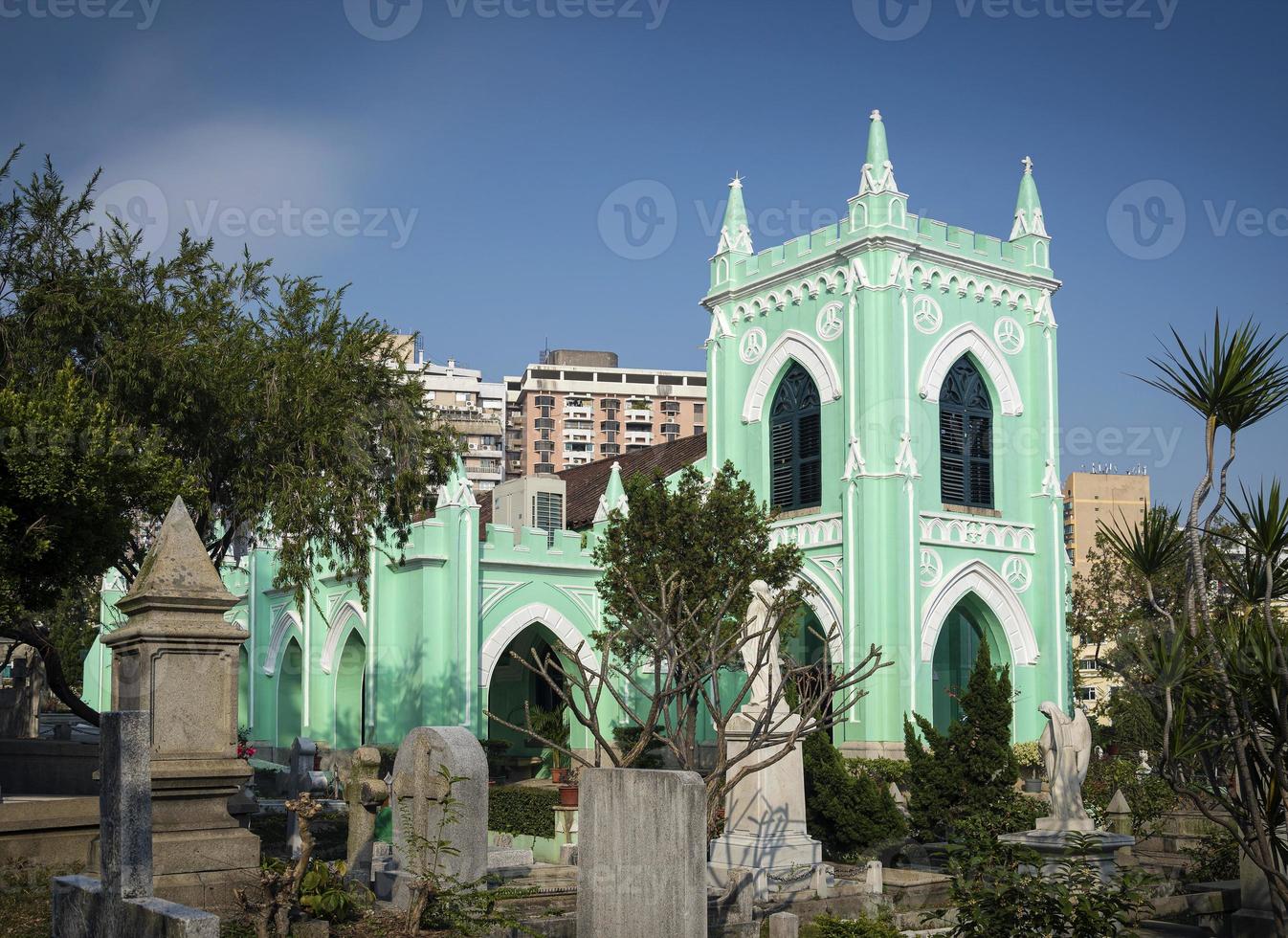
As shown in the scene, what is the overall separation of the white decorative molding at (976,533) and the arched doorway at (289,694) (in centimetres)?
1902

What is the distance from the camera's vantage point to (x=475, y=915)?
11508 millimetres

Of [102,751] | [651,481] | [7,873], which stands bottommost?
[7,873]

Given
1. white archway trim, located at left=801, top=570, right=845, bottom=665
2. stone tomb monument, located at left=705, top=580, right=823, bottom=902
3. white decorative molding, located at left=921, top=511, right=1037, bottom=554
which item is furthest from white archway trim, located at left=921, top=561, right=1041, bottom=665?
stone tomb monument, located at left=705, top=580, right=823, bottom=902

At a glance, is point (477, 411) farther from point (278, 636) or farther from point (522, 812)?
point (522, 812)

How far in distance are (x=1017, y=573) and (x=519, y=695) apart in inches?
603

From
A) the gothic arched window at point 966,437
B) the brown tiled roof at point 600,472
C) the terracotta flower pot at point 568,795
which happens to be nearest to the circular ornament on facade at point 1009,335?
the gothic arched window at point 966,437

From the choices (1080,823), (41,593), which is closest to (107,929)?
(41,593)

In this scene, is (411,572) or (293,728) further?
(293,728)

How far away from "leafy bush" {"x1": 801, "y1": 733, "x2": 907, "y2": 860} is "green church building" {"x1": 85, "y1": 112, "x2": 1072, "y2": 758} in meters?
7.64

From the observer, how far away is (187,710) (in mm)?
10719

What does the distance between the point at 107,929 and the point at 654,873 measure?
10.3 feet

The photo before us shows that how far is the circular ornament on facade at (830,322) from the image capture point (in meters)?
32.2

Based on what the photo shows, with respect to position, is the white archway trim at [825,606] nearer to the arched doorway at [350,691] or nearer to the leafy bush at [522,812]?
the leafy bush at [522,812]

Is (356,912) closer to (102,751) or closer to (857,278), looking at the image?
(102,751)
